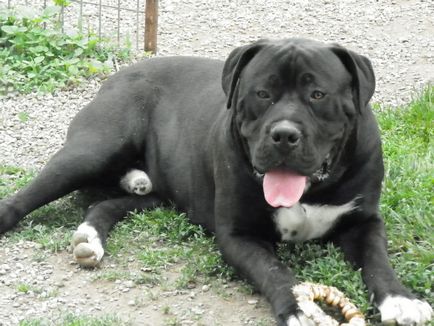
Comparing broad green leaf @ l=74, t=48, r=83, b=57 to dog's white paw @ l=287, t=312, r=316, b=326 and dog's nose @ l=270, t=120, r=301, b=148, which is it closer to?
dog's nose @ l=270, t=120, r=301, b=148

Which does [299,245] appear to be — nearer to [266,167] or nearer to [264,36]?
[266,167]

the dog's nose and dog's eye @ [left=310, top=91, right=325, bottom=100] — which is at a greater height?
dog's eye @ [left=310, top=91, right=325, bottom=100]

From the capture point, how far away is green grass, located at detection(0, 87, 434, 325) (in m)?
4.45

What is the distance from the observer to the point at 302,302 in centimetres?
400

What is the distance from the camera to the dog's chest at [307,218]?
4.61 m

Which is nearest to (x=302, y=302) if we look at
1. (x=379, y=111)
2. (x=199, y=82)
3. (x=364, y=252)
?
(x=364, y=252)

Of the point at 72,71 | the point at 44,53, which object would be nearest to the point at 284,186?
the point at 72,71

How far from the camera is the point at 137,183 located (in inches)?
223

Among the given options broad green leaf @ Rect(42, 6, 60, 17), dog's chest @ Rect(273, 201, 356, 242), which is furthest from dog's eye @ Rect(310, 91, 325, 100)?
broad green leaf @ Rect(42, 6, 60, 17)

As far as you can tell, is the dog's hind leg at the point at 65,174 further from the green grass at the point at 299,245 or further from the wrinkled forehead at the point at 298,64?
the wrinkled forehead at the point at 298,64

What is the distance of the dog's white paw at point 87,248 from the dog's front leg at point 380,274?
121cm

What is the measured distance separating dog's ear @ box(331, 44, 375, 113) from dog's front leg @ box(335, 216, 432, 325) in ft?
2.05

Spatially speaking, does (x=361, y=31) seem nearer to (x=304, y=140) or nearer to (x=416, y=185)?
(x=416, y=185)

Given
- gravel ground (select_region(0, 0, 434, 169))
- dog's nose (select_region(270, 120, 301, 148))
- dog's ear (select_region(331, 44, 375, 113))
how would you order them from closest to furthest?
dog's nose (select_region(270, 120, 301, 148)) < dog's ear (select_region(331, 44, 375, 113)) < gravel ground (select_region(0, 0, 434, 169))
